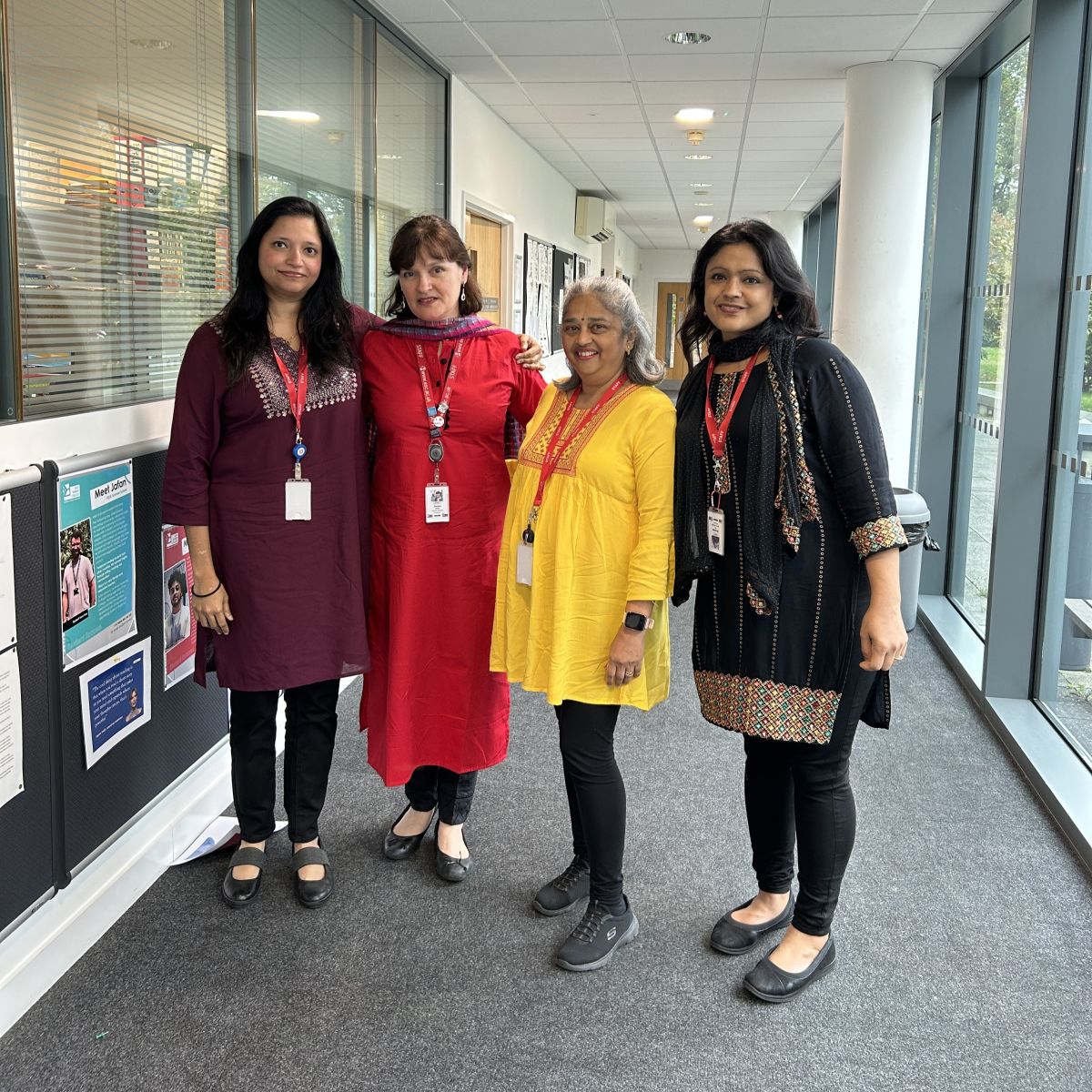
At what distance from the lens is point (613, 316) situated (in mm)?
2092

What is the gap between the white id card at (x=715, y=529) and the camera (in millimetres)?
2023

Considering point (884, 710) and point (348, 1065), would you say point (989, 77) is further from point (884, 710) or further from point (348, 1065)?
point (348, 1065)

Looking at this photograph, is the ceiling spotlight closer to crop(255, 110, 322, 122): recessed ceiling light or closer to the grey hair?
crop(255, 110, 322, 122): recessed ceiling light

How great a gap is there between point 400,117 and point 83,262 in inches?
108

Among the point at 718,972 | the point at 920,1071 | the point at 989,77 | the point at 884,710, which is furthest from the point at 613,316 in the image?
the point at 989,77

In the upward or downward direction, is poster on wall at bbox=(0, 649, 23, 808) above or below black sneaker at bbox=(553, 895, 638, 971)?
above

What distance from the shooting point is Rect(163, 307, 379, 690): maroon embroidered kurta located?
228 cm

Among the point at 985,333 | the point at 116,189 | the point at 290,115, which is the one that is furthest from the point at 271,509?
the point at 985,333

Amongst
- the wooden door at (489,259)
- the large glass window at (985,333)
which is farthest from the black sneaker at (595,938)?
the wooden door at (489,259)

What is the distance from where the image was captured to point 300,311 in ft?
7.89

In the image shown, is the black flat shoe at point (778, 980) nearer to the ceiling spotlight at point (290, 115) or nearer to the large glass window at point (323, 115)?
the large glass window at point (323, 115)

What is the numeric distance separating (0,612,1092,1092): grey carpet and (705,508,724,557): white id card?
0.90 meters

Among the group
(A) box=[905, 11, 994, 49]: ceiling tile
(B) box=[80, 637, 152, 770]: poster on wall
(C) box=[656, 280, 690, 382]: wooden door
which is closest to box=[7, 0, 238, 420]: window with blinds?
(B) box=[80, 637, 152, 770]: poster on wall

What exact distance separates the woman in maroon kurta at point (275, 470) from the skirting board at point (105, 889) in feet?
0.90
